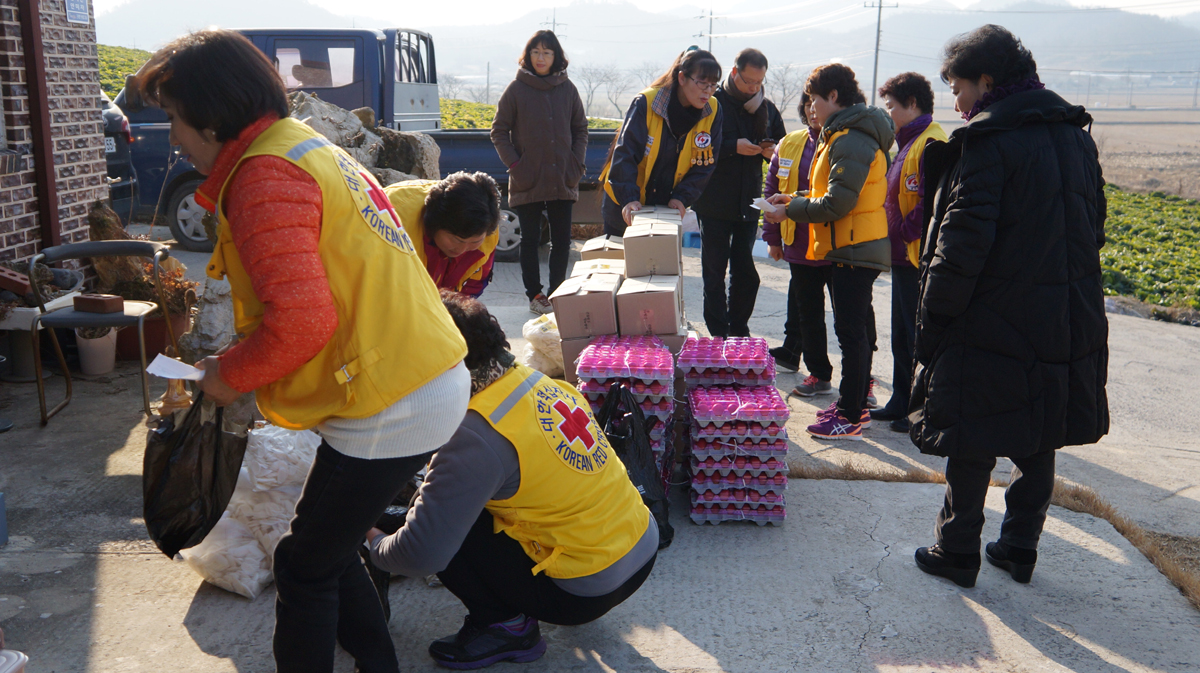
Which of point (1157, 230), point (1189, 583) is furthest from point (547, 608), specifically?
point (1157, 230)

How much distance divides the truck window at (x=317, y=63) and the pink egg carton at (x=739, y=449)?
745 cm

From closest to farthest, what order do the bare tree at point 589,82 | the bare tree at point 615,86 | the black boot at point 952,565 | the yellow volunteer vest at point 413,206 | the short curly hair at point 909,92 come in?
the yellow volunteer vest at point 413,206, the black boot at point 952,565, the short curly hair at point 909,92, the bare tree at point 615,86, the bare tree at point 589,82

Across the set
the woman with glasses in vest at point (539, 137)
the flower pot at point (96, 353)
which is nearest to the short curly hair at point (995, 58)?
the woman with glasses in vest at point (539, 137)

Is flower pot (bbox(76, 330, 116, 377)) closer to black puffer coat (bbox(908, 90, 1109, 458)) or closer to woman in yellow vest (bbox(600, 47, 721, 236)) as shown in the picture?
woman in yellow vest (bbox(600, 47, 721, 236))

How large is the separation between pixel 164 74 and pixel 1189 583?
3571mm

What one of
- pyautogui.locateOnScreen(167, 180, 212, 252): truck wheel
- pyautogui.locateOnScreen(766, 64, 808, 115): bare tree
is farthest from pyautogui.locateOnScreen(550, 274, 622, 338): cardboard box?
pyautogui.locateOnScreen(766, 64, 808, 115): bare tree

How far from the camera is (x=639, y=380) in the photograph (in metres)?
3.48

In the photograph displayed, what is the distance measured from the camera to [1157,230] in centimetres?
1473

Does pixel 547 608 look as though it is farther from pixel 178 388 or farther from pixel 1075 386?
pixel 178 388

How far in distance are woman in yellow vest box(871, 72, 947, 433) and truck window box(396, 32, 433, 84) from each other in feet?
22.3

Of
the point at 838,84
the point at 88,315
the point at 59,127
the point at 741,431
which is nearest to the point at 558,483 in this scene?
the point at 741,431

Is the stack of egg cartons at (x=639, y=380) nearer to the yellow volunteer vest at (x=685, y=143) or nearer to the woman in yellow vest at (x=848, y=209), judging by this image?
the woman in yellow vest at (x=848, y=209)

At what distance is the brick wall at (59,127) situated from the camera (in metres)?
4.92

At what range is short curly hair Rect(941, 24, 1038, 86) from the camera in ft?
9.18
